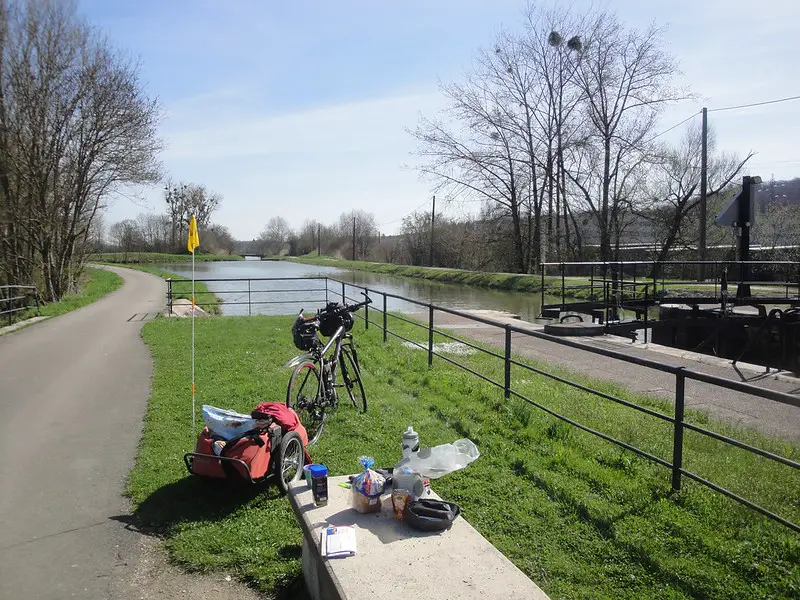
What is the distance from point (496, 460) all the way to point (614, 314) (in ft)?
36.1

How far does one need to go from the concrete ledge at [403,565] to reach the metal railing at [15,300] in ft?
48.1

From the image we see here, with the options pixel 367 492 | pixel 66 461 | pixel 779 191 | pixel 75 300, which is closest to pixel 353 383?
pixel 66 461

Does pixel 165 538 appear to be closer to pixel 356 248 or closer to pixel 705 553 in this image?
pixel 705 553

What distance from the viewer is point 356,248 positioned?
93875 millimetres

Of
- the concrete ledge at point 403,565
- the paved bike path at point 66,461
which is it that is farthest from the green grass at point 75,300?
the concrete ledge at point 403,565

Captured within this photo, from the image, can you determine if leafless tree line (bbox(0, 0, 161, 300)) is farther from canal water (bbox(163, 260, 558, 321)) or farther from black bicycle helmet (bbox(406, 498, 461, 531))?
black bicycle helmet (bbox(406, 498, 461, 531))

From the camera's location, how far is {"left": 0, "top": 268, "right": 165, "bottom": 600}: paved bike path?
3.74 meters

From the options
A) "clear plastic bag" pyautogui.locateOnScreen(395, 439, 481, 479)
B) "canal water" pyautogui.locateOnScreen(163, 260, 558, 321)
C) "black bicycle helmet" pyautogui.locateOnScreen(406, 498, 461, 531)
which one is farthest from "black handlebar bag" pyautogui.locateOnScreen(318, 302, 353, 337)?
"canal water" pyautogui.locateOnScreen(163, 260, 558, 321)

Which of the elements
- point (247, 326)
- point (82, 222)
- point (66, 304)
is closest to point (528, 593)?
point (247, 326)

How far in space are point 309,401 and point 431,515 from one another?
2784 mm

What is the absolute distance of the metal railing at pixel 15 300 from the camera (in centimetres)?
1549

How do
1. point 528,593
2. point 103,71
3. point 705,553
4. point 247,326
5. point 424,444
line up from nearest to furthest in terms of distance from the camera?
point 528,593 → point 705,553 → point 424,444 → point 247,326 → point 103,71

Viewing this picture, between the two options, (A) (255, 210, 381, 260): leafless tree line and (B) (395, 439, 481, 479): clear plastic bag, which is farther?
(A) (255, 210, 381, 260): leafless tree line

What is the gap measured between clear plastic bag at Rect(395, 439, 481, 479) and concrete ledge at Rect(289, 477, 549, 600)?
0.72 m
